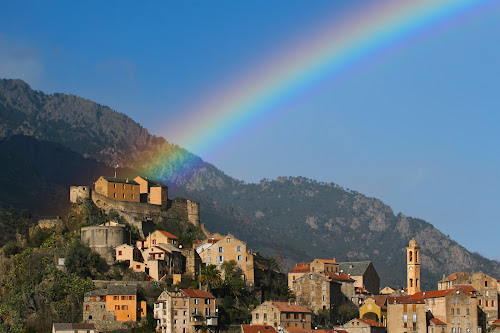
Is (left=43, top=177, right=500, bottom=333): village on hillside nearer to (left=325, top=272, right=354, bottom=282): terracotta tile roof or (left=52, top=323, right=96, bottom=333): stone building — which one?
(left=52, top=323, right=96, bottom=333): stone building

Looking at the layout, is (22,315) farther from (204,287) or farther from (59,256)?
(204,287)

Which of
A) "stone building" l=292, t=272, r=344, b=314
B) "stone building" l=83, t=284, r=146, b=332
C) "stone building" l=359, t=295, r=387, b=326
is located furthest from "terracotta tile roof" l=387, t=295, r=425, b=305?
"stone building" l=83, t=284, r=146, b=332

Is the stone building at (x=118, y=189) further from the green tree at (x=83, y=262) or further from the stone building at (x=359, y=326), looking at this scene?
the stone building at (x=359, y=326)

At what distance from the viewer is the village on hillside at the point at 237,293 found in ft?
320

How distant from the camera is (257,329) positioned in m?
95.8

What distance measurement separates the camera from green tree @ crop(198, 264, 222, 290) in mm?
104625

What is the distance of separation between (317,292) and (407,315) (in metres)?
12.4

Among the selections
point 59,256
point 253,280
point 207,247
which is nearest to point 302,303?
point 253,280

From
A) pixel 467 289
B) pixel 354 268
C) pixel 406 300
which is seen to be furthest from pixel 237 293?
pixel 467 289

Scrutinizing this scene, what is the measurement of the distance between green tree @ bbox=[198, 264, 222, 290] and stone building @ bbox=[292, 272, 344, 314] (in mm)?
11463

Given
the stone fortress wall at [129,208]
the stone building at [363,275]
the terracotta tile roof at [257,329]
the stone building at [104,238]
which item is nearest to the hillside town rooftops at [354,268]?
the stone building at [363,275]

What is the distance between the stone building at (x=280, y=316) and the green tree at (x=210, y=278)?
632 cm

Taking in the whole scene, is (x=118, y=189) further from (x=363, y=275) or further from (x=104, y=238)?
(x=363, y=275)

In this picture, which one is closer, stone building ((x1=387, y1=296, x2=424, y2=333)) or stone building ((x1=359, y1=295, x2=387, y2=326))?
stone building ((x1=387, y1=296, x2=424, y2=333))
